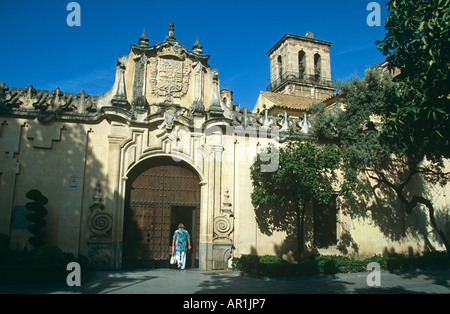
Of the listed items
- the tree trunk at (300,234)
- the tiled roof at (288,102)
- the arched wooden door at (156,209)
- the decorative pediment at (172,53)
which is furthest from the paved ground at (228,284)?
the tiled roof at (288,102)

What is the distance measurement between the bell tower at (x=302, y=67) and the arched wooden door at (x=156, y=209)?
1175 inches

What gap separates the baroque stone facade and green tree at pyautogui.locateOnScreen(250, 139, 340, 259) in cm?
86

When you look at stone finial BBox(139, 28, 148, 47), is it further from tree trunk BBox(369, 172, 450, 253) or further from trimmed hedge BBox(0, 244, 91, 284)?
tree trunk BBox(369, 172, 450, 253)

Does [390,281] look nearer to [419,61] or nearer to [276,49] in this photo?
[419,61]

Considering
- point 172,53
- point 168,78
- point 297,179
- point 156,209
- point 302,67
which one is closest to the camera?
point 297,179

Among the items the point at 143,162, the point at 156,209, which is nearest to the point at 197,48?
the point at 143,162

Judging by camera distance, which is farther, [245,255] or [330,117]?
[330,117]

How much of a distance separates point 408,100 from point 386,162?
7.43 metres

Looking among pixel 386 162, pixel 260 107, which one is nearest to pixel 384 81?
pixel 386 162

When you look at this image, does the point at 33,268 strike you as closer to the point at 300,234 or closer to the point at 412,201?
the point at 300,234

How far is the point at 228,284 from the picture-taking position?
37.0 feet

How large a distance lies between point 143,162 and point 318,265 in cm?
740
